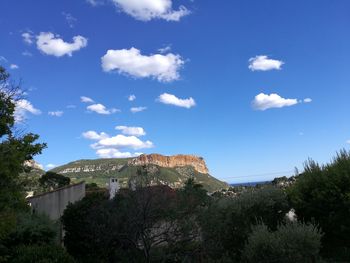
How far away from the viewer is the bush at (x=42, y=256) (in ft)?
35.7

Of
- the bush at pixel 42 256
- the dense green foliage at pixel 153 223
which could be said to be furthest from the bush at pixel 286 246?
the bush at pixel 42 256

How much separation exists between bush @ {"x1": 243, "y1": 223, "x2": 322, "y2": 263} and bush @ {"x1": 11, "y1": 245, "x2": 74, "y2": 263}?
461 cm

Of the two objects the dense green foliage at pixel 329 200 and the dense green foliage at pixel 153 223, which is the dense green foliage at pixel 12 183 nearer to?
the dense green foliage at pixel 153 223

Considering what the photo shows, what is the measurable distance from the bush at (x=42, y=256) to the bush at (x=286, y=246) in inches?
182

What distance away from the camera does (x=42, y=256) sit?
11.0m

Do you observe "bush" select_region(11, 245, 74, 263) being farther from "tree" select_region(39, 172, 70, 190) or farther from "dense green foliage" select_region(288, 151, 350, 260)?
"tree" select_region(39, 172, 70, 190)

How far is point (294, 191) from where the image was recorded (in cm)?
1648

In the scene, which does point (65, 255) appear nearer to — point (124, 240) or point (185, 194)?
point (124, 240)

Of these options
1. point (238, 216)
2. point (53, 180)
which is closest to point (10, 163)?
point (238, 216)

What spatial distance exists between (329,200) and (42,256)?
9303mm

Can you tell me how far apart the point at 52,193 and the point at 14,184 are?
50.6 ft

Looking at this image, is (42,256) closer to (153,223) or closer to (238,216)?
(153,223)

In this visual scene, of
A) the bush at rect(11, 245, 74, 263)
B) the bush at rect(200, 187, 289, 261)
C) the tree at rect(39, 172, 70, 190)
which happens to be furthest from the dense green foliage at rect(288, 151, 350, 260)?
the tree at rect(39, 172, 70, 190)

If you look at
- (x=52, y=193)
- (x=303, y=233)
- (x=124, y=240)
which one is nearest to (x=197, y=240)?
(x=124, y=240)
